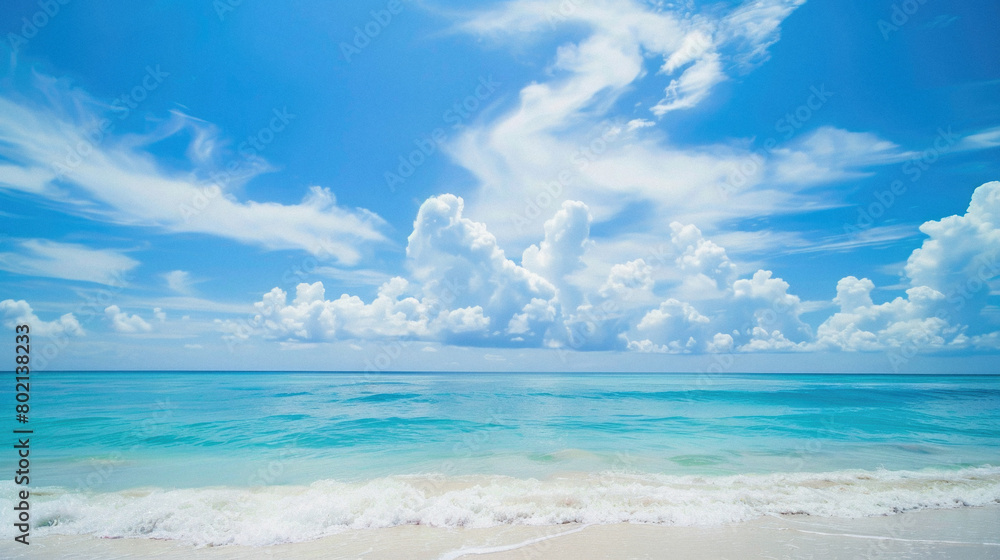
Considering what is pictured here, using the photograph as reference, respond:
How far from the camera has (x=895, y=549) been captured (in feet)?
22.6

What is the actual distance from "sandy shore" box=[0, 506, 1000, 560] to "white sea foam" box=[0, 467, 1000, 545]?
343 millimetres

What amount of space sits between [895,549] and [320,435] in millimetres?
18505

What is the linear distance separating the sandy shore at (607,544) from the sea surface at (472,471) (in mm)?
382

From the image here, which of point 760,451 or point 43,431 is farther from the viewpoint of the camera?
point 43,431

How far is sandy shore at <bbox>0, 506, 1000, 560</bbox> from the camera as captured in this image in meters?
6.72

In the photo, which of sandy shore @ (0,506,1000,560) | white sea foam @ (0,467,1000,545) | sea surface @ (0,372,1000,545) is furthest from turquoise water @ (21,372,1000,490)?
sandy shore @ (0,506,1000,560)

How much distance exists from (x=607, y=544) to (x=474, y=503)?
2.91 m

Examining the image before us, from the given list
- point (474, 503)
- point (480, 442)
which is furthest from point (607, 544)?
point (480, 442)

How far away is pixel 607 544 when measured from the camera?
7.04 m

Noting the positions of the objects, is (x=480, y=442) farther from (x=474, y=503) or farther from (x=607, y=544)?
(x=607, y=544)

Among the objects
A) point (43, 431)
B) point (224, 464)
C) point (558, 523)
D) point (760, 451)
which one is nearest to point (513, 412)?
point (760, 451)

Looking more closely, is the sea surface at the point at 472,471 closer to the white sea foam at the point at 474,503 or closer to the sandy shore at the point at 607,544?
the white sea foam at the point at 474,503

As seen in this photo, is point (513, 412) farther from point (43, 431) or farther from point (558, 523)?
point (43, 431)

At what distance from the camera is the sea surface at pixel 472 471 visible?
8203 mm
